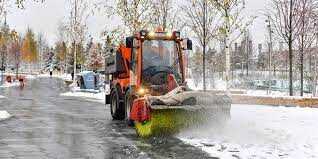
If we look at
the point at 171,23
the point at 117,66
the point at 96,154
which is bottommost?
the point at 96,154

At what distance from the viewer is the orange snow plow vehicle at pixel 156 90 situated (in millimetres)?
12836

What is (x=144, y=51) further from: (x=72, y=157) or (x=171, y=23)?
(x=171, y=23)

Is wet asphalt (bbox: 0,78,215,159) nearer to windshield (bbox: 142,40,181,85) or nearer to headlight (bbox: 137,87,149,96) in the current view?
headlight (bbox: 137,87,149,96)

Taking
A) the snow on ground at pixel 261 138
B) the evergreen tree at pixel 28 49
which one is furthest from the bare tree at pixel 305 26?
the evergreen tree at pixel 28 49

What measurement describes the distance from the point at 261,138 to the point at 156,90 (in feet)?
13.6

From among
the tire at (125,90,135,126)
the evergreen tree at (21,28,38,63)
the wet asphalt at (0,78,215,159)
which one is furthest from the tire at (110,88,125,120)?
the evergreen tree at (21,28,38,63)

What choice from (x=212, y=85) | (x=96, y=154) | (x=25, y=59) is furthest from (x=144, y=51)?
(x=25, y=59)

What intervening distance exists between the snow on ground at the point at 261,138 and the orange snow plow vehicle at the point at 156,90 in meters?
0.55

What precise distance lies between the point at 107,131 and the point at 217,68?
65773mm

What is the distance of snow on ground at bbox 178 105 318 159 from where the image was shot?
10.0 m

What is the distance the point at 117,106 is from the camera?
57.6 feet

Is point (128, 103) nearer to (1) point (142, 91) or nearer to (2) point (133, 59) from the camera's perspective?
(1) point (142, 91)

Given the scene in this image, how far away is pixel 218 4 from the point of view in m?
26.4

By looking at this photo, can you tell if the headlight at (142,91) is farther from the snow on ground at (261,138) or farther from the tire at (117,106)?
the tire at (117,106)
